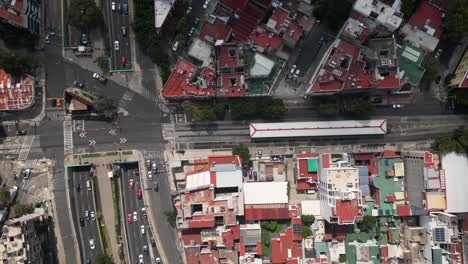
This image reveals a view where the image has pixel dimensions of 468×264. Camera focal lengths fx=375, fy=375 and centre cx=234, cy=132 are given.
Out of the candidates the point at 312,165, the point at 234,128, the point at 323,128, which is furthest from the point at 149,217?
the point at 323,128

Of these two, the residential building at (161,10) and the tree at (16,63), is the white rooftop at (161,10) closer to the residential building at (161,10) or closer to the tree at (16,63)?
the residential building at (161,10)

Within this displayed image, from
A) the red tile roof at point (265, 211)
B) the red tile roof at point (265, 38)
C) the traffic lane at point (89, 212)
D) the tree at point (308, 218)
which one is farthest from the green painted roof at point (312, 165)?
the traffic lane at point (89, 212)

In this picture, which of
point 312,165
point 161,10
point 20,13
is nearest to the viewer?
point 20,13

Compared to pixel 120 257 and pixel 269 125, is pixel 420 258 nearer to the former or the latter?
pixel 269 125

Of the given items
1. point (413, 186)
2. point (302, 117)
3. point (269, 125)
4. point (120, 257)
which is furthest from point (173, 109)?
point (413, 186)

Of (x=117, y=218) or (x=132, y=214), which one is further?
(x=132, y=214)

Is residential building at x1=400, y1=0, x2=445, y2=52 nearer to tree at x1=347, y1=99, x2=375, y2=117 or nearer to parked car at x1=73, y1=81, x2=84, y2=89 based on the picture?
tree at x1=347, y1=99, x2=375, y2=117

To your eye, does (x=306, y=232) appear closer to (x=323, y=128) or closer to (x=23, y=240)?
(x=323, y=128)

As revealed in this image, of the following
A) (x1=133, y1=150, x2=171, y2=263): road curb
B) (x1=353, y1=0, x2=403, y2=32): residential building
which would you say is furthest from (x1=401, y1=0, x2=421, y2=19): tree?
(x1=133, y1=150, x2=171, y2=263): road curb
